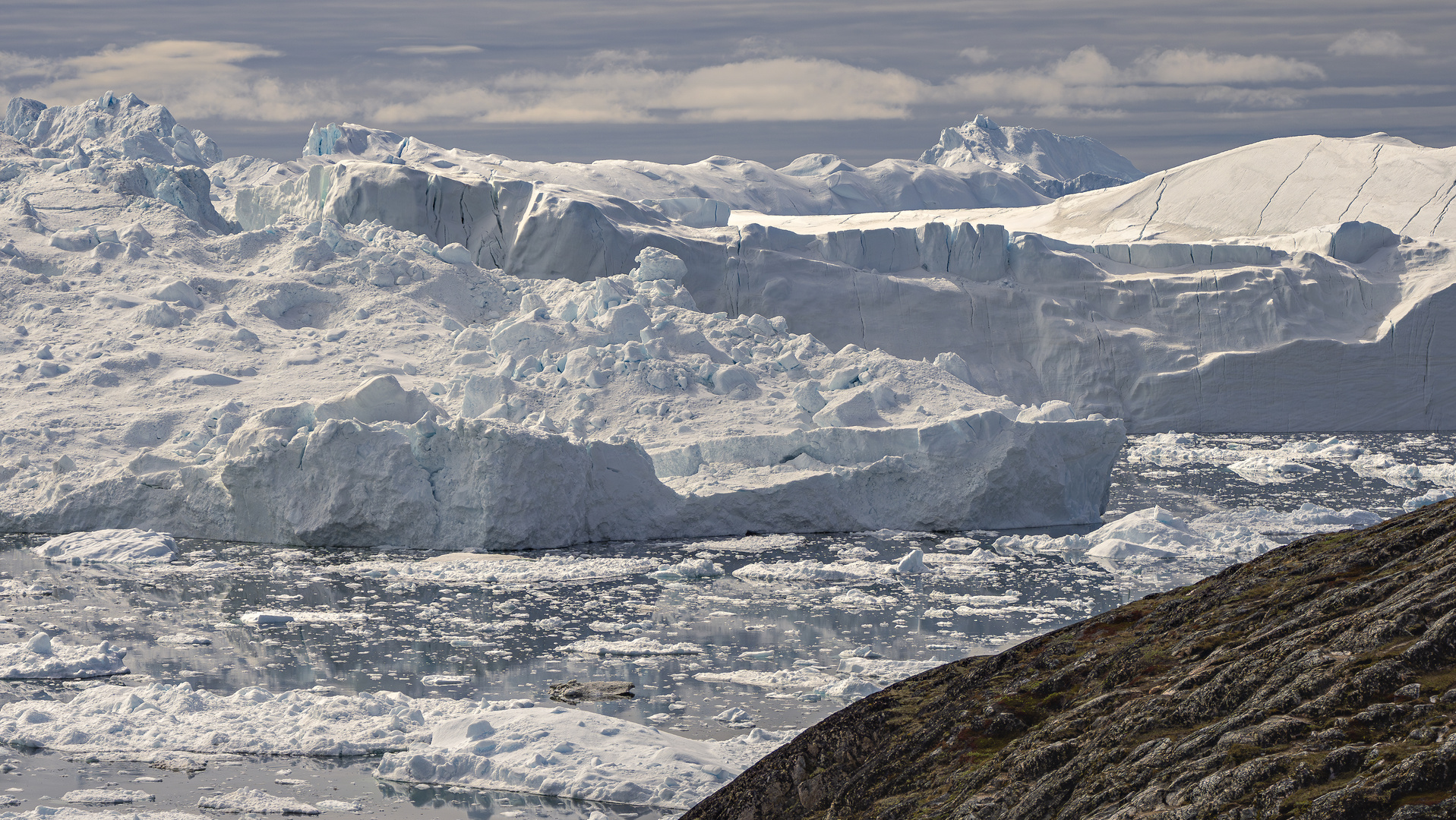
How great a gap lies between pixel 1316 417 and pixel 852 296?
35.1ft

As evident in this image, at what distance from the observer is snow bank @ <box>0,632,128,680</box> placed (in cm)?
1016

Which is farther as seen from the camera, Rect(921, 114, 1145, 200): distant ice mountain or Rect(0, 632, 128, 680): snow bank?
Rect(921, 114, 1145, 200): distant ice mountain

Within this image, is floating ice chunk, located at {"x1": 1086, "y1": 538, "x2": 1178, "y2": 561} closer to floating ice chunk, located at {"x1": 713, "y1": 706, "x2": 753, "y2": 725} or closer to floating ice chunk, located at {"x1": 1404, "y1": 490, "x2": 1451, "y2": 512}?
floating ice chunk, located at {"x1": 1404, "y1": 490, "x2": 1451, "y2": 512}

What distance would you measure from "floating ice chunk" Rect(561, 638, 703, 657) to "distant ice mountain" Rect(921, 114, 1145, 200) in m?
75.2

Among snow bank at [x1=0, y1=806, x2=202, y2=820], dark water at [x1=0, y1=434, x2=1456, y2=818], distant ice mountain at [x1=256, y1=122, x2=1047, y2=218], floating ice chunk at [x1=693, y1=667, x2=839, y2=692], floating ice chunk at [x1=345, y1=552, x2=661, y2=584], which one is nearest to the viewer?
snow bank at [x1=0, y1=806, x2=202, y2=820]

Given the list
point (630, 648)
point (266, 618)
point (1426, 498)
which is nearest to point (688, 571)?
point (630, 648)

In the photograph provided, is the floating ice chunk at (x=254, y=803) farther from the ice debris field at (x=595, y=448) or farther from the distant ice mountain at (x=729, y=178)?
the distant ice mountain at (x=729, y=178)

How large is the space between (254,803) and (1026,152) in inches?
3409

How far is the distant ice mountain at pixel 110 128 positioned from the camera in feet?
128

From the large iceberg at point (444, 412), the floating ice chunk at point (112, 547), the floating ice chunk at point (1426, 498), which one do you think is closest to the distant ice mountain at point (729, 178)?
the large iceberg at point (444, 412)

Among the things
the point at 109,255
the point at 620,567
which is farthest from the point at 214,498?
the point at 109,255

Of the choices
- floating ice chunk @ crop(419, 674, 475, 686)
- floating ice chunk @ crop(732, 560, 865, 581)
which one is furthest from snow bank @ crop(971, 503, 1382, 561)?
floating ice chunk @ crop(419, 674, 475, 686)

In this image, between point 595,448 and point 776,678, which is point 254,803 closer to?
point 776,678

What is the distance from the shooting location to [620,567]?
15102mm
